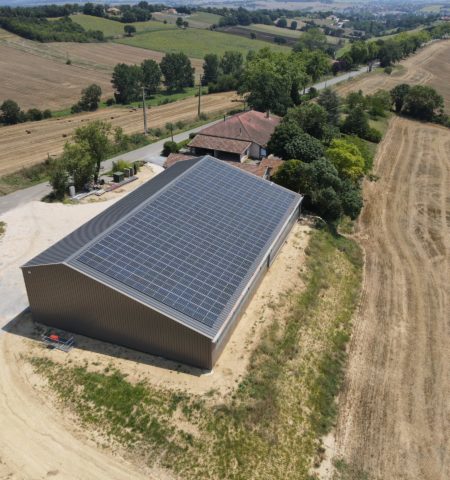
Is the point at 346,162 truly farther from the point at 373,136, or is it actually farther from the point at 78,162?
the point at 78,162

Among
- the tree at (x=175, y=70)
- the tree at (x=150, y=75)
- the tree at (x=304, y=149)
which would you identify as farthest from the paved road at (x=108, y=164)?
the tree at (x=175, y=70)

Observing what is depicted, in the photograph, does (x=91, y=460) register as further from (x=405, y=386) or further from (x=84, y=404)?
(x=405, y=386)

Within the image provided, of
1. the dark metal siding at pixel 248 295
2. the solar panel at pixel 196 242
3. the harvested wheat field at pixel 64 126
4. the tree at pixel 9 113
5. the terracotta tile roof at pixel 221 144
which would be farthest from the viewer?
the tree at pixel 9 113

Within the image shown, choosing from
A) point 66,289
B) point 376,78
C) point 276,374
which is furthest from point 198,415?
point 376,78

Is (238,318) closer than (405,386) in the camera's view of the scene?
No

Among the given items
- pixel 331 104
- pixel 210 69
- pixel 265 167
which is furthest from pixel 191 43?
pixel 265 167

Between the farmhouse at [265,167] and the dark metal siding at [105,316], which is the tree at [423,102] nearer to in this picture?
the farmhouse at [265,167]
